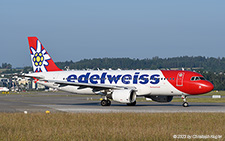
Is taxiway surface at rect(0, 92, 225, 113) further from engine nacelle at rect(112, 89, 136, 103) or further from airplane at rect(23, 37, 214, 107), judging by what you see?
airplane at rect(23, 37, 214, 107)

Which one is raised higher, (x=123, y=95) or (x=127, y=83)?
(x=127, y=83)

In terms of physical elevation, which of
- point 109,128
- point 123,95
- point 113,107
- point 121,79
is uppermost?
point 121,79

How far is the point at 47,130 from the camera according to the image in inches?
827

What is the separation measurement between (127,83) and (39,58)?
13.2 m

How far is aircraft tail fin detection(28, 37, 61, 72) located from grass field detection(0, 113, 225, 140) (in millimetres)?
23635

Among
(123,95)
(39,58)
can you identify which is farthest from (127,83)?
(39,58)

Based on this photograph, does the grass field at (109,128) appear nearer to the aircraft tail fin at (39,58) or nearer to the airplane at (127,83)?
the airplane at (127,83)

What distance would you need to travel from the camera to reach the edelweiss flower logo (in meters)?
51.8

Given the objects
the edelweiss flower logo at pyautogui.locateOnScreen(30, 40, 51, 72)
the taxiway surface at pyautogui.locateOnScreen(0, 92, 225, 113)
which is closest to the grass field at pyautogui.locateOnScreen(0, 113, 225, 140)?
the taxiway surface at pyautogui.locateOnScreen(0, 92, 225, 113)

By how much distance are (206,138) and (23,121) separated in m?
12.8

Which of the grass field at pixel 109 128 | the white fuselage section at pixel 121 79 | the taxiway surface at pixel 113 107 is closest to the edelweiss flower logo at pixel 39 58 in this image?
the white fuselage section at pixel 121 79

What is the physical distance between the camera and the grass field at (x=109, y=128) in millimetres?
18769

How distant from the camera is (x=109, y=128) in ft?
72.5

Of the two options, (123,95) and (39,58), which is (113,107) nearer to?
(123,95)
